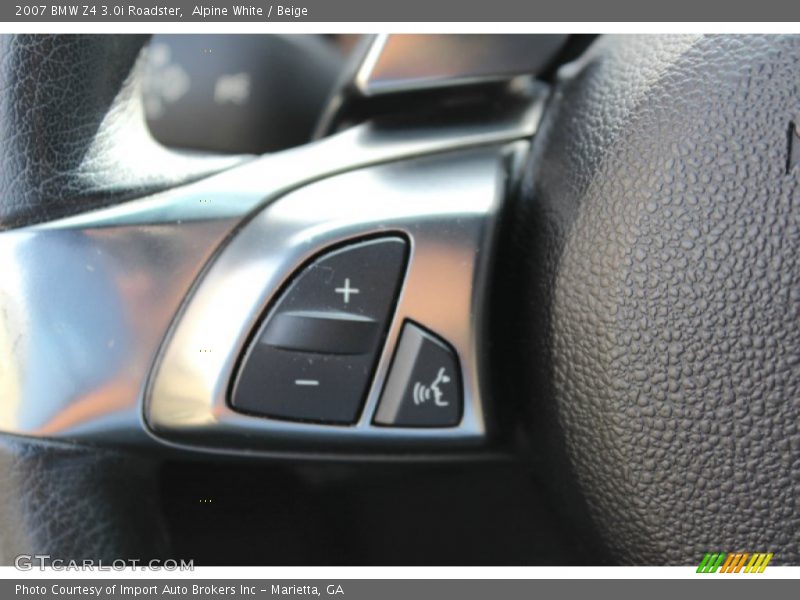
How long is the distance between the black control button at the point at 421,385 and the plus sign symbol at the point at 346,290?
1.5 inches

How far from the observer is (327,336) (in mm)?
450

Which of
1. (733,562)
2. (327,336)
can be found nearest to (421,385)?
(327,336)

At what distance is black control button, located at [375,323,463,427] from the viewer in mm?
454

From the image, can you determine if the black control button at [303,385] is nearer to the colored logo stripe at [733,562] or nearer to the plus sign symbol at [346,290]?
the plus sign symbol at [346,290]

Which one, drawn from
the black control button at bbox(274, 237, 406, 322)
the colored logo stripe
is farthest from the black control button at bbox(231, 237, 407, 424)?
the colored logo stripe

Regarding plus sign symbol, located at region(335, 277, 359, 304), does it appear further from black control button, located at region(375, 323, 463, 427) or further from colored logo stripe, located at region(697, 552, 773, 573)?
colored logo stripe, located at region(697, 552, 773, 573)

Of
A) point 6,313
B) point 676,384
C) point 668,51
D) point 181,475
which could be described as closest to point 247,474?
point 181,475

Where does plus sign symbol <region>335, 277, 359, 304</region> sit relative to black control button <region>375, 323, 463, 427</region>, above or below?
above

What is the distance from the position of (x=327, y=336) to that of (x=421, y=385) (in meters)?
0.06

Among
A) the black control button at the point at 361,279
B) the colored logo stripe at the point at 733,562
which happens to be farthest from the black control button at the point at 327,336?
the colored logo stripe at the point at 733,562

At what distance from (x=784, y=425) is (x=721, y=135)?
0.53 feet

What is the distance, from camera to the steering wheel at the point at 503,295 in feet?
1.34

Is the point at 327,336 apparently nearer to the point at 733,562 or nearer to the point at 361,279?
the point at 361,279

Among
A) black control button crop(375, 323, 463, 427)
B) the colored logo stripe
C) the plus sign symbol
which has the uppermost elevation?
the plus sign symbol
